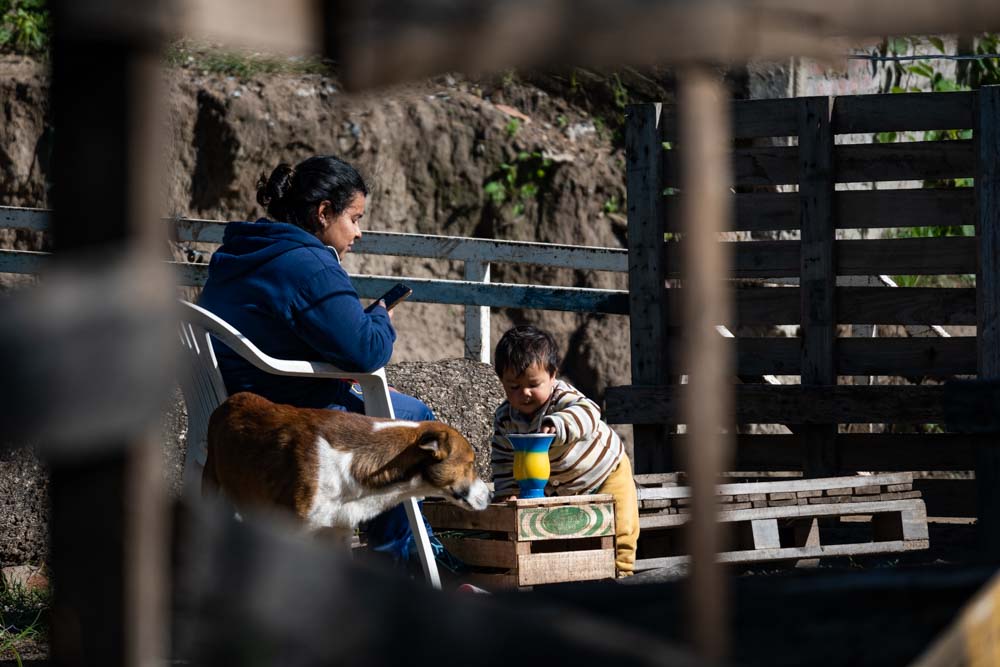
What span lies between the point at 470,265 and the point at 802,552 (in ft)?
10.4

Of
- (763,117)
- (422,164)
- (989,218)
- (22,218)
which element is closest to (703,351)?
(989,218)

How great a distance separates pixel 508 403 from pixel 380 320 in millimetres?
931

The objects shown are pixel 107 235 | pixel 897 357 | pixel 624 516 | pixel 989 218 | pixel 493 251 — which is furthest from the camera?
pixel 493 251

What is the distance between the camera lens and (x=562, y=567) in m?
4.50

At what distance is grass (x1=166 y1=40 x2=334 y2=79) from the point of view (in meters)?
10.6

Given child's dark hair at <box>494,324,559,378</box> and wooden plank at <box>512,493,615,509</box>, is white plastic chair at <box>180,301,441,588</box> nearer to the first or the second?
wooden plank at <box>512,493,615,509</box>

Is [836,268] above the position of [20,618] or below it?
above

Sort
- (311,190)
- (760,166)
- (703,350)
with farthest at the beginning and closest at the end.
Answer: (760,166) → (311,190) → (703,350)

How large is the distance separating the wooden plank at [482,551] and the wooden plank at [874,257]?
210 cm

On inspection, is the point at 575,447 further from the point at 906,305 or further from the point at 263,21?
the point at 263,21

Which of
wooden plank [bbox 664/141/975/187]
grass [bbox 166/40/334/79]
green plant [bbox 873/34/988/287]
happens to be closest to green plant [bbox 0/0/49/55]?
grass [bbox 166/40/334/79]

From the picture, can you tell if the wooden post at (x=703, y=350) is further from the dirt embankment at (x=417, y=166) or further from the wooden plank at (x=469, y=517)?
the dirt embankment at (x=417, y=166)

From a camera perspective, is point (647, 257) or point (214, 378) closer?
point (214, 378)

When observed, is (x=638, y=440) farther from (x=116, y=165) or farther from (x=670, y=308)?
(x=116, y=165)
